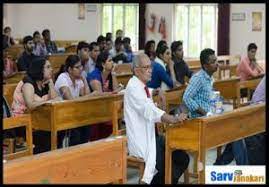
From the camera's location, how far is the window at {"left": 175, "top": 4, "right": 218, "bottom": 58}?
13.9 m

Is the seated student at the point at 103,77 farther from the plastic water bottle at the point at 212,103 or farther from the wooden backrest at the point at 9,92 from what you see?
the plastic water bottle at the point at 212,103

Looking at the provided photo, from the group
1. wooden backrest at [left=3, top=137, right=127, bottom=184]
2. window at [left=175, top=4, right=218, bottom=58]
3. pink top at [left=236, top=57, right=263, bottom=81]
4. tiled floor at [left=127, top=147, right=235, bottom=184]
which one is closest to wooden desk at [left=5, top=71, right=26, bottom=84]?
tiled floor at [left=127, top=147, right=235, bottom=184]

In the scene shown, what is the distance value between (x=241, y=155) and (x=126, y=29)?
10.1 metres

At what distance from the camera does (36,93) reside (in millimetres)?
5422

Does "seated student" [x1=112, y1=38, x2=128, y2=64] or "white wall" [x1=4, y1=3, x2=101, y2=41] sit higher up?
"white wall" [x1=4, y1=3, x2=101, y2=41]

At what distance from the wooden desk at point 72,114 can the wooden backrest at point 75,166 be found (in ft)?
4.19

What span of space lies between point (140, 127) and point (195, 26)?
9.91 meters

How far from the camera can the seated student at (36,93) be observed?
5301 millimetres

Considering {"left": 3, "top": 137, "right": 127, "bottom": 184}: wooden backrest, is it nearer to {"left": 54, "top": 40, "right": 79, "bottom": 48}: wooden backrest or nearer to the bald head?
the bald head

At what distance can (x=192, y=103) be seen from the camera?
5195mm

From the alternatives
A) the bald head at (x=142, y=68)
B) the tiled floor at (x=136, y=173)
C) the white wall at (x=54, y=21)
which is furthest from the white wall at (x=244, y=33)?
the bald head at (x=142, y=68)

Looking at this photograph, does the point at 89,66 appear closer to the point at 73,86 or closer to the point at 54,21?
the point at 73,86

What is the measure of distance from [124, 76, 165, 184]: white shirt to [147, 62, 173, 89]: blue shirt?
7.74 ft

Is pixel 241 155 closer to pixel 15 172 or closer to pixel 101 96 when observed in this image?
pixel 101 96
